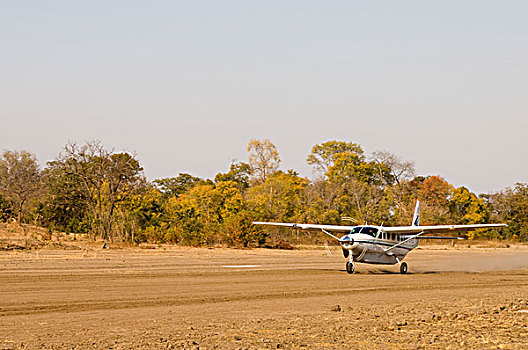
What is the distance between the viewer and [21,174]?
87.1m

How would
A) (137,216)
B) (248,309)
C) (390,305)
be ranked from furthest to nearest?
(137,216) < (390,305) < (248,309)

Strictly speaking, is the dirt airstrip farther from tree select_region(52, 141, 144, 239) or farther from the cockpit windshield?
tree select_region(52, 141, 144, 239)

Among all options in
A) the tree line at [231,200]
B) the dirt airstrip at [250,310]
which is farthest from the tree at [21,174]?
the dirt airstrip at [250,310]

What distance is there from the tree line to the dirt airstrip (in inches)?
512

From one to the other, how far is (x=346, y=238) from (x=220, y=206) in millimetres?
38672

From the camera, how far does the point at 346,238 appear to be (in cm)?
3183

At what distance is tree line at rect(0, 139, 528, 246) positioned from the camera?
57188 millimetres

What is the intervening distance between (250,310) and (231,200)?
5195cm

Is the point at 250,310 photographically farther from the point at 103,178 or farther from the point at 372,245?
the point at 103,178

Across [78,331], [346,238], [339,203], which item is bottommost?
[78,331]

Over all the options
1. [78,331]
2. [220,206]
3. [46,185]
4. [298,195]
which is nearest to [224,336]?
[78,331]

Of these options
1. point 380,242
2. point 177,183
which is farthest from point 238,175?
point 380,242

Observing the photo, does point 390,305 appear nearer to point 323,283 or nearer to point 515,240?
point 323,283

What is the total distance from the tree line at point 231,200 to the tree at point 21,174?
0.13 metres
